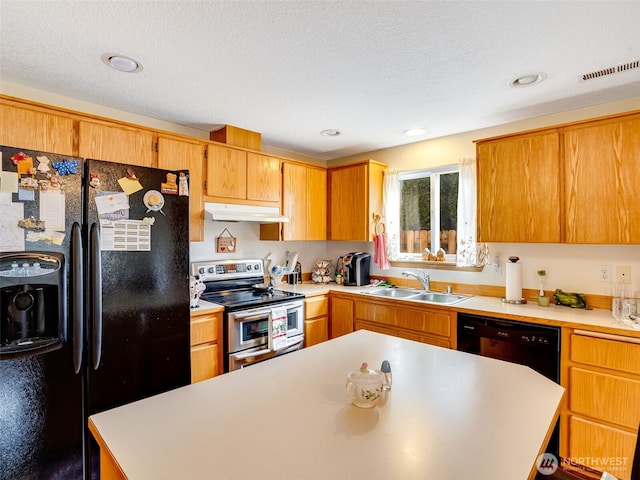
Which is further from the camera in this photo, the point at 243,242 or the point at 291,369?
the point at 243,242

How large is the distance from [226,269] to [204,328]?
2.59ft

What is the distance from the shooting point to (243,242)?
3363 millimetres

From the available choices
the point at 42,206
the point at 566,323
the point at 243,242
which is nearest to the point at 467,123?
the point at 566,323

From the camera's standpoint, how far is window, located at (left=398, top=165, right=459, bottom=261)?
128 inches

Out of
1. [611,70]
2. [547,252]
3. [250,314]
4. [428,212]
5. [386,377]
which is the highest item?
[611,70]

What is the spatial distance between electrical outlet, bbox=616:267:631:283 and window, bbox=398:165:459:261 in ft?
3.85

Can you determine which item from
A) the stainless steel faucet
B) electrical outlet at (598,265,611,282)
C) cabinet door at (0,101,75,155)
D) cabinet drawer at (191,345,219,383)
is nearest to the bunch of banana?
electrical outlet at (598,265,611,282)

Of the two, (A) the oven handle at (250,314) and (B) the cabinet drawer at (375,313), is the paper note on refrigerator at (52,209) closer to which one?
(A) the oven handle at (250,314)

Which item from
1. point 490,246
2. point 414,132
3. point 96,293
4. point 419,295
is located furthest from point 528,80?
point 96,293

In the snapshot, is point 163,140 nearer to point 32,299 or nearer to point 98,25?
point 98,25

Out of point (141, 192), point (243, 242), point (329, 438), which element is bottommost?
point (329, 438)

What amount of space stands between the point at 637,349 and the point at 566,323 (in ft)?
1.09

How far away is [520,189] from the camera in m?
2.54

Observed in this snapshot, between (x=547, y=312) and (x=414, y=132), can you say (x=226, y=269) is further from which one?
(x=547, y=312)
